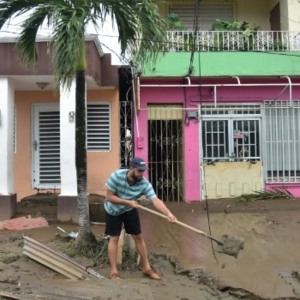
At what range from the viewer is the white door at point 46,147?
1235 cm

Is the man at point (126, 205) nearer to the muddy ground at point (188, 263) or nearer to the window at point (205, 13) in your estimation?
the muddy ground at point (188, 263)

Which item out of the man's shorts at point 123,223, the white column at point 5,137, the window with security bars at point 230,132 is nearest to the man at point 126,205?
the man's shorts at point 123,223

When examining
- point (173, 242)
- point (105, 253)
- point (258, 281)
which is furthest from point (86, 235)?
point (258, 281)

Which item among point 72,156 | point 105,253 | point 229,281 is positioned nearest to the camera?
point 229,281

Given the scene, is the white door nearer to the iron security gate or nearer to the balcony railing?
the iron security gate

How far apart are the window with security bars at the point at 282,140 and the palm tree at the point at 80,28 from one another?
595 centimetres

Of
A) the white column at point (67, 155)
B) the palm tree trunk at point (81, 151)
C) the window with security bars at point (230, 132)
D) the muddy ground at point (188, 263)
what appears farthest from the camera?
the window with security bars at point (230, 132)

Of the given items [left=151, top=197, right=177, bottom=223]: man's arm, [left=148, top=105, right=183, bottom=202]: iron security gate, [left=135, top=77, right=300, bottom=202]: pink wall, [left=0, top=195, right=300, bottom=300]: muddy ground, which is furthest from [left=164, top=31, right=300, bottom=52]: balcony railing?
[left=151, top=197, right=177, bottom=223]: man's arm

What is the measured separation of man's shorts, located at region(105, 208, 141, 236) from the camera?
6336mm

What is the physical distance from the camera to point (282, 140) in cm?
1267

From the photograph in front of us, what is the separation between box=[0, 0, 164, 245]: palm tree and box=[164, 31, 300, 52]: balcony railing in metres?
5.42

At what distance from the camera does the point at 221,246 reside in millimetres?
6641

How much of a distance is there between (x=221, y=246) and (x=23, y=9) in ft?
14.5

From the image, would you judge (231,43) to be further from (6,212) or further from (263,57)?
(6,212)
